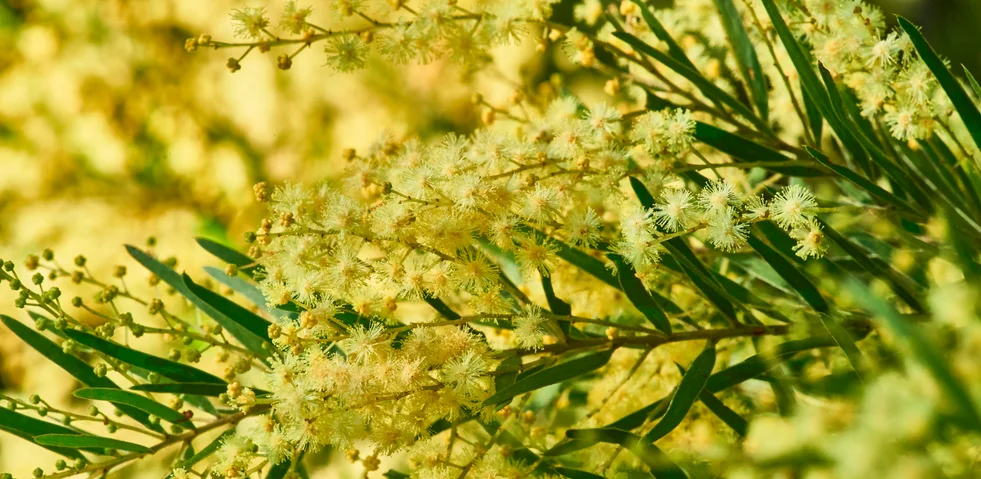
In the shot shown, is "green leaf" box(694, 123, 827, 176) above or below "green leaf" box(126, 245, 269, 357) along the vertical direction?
below

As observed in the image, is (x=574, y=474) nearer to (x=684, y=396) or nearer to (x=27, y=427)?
(x=684, y=396)

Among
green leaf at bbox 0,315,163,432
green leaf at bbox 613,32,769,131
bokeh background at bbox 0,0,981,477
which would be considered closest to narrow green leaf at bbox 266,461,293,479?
green leaf at bbox 0,315,163,432

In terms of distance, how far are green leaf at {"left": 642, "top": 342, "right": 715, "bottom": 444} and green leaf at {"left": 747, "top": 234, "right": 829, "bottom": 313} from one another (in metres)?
0.09

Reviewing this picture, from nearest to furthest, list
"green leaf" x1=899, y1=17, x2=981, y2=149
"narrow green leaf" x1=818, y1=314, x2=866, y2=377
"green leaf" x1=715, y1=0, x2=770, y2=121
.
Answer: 1. "narrow green leaf" x1=818, y1=314, x2=866, y2=377
2. "green leaf" x1=899, y1=17, x2=981, y2=149
3. "green leaf" x1=715, y1=0, x2=770, y2=121

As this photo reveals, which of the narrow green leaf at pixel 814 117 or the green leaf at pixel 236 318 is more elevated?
the green leaf at pixel 236 318

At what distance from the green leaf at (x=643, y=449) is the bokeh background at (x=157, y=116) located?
5.89ft

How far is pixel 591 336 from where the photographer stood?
29.5 inches

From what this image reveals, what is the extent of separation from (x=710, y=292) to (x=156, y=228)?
2068mm

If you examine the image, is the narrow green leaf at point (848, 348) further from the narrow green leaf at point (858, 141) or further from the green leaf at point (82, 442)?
the green leaf at point (82, 442)

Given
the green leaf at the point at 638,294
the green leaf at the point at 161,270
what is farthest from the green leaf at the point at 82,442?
the green leaf at the point at 638,294

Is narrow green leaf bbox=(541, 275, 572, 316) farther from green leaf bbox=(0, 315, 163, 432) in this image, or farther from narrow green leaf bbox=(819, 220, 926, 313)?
green leaf bbox=(0, 315, 163, 432)

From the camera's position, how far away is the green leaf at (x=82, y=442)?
67cm

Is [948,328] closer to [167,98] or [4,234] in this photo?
[167,98]

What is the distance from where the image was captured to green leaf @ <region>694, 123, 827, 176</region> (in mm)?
704
